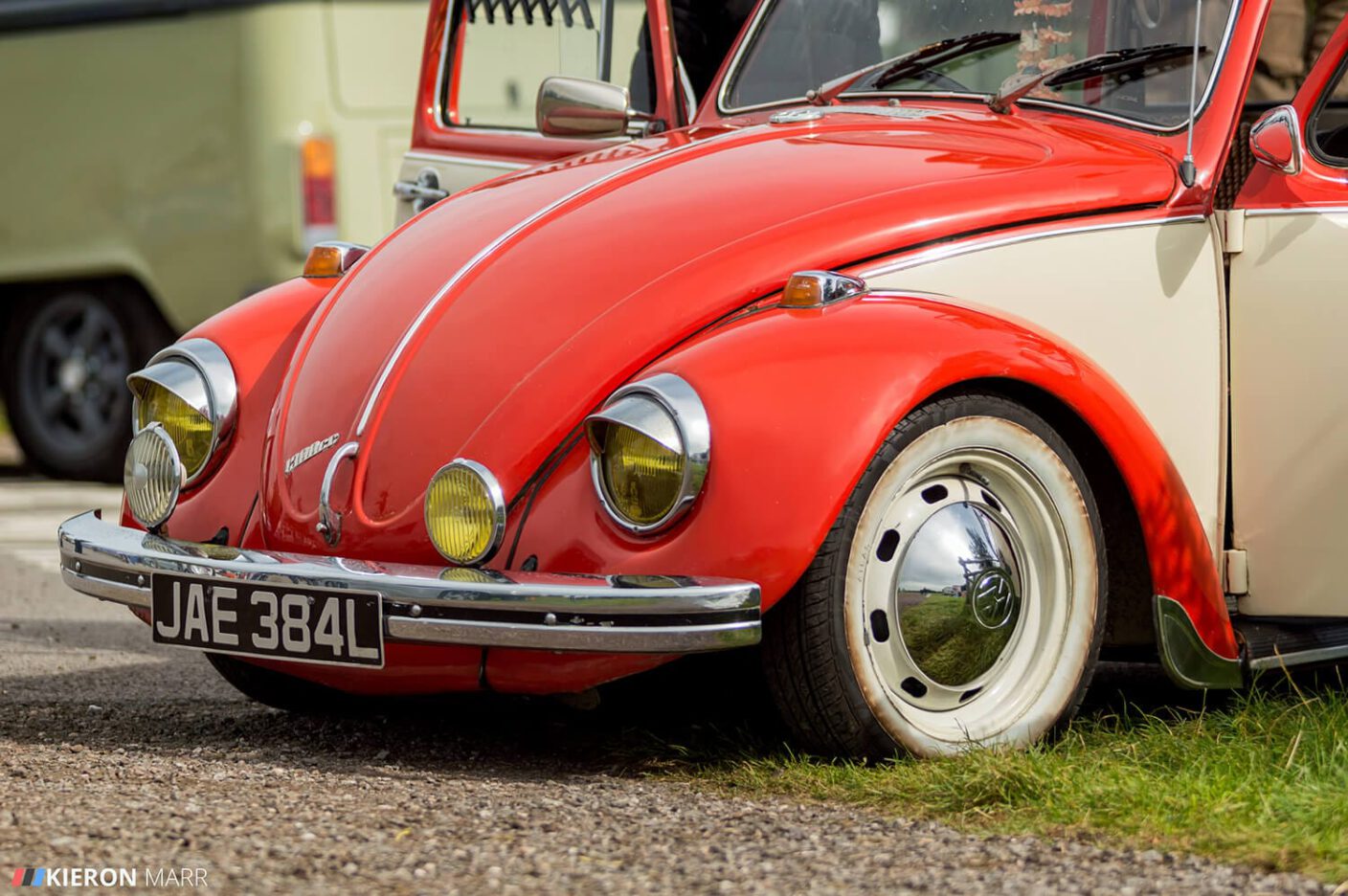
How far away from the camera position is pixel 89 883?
299cm

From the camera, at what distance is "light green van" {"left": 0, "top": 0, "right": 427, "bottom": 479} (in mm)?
9531

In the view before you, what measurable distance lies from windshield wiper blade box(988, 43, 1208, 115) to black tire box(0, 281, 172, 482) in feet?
21.2

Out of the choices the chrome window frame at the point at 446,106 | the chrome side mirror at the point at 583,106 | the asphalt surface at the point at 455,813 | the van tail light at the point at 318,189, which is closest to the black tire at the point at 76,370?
the van tail light at the point at 318,189

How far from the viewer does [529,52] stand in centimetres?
600

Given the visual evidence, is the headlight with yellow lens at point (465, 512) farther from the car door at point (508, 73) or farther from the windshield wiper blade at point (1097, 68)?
the car door at point (508, 73)

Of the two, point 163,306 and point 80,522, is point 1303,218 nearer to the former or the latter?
point 80,522

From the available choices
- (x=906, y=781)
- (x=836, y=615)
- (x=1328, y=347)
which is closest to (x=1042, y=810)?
(x=906, y=781)

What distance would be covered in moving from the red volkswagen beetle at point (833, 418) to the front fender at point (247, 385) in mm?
12

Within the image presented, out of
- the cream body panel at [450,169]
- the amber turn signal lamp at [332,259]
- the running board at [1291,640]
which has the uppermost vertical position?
the cream body panel at [450,169]

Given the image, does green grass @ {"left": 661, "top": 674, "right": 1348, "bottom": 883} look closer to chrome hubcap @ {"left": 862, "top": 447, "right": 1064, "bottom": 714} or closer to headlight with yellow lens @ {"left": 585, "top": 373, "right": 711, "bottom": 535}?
chrome hubcap @ {"left": 862, "top": 447, "right": 1064, "bottom": 714}

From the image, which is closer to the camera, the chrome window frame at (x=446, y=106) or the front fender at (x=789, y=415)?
the front fender at (x=789, y=415)

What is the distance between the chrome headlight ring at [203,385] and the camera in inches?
167

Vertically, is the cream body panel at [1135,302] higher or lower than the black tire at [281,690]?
higher

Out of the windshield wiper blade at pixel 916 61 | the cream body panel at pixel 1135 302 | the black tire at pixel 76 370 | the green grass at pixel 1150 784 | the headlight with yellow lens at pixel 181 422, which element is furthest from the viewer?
the black tire at pixel 76 370
